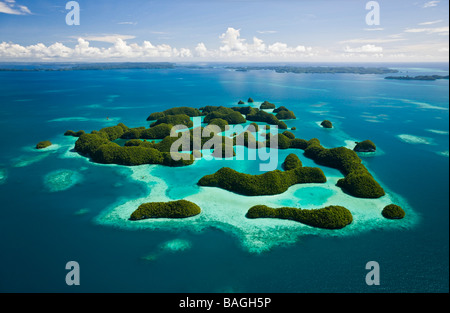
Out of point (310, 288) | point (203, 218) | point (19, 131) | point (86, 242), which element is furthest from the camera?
point (19, 131)

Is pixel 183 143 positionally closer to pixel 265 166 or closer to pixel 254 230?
pixel 265 166

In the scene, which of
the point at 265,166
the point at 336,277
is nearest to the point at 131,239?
the point at 336,277

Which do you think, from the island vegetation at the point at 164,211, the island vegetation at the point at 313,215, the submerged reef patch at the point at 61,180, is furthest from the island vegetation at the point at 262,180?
the submerged reef patch at the point at 61,180

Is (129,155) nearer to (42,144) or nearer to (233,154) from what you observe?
(233,154)

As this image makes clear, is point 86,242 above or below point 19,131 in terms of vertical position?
below

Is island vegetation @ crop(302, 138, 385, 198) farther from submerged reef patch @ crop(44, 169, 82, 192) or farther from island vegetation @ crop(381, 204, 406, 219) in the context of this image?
submerged reef patch @ crop(44, 169, 82, 192)

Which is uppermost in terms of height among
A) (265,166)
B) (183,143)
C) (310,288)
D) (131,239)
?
(183,143)

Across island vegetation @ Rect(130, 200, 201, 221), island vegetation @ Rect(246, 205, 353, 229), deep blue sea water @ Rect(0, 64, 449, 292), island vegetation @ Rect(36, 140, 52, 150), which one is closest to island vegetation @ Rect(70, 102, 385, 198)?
deep blue sea water @ Rect(0, 64, 449, 292)

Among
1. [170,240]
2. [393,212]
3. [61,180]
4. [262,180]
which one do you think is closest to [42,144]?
[61,180]
